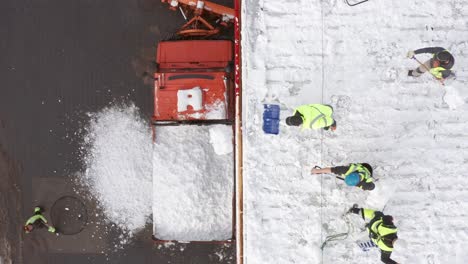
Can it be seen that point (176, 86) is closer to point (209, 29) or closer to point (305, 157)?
point (209, 29)

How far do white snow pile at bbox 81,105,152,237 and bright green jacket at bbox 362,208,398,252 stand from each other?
15.9 feet

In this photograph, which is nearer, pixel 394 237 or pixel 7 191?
pixel 394 237

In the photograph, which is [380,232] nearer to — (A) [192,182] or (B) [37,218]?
(A) [192,182]

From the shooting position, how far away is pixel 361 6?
633cm

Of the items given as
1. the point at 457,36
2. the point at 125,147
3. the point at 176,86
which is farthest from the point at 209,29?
the point at 457,36

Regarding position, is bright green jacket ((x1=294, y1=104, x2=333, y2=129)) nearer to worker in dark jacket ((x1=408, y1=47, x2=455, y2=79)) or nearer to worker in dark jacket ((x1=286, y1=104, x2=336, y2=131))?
worker in dark jacket ((x1=286, y1=104, x2=336, y2=131))

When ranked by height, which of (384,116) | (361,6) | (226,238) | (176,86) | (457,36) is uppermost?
(361,6)

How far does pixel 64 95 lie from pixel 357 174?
21.7ft

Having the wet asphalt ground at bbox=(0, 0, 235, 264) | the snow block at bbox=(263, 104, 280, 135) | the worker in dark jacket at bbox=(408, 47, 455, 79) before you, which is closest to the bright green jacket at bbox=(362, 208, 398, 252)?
the snow block at bbox=(263, 104, 280, 135)

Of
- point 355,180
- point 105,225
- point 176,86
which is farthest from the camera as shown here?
point 105,225

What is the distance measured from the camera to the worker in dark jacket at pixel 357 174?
576 cm

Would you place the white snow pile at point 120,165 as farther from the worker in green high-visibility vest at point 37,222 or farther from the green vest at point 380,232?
the green vest at point 380,232

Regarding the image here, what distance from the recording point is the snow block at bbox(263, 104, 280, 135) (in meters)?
6.33

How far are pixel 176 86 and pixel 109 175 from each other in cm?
278
